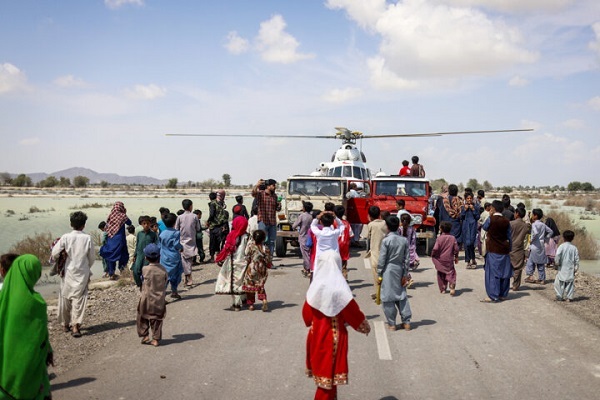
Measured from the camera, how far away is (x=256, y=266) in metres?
9.15

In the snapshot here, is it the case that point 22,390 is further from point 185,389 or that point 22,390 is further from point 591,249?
point 591,249

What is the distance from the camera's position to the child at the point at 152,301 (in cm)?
719

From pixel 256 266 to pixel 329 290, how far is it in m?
4.58

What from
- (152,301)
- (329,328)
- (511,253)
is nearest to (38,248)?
(152,301)

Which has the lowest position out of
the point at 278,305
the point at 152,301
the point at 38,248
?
the point at 38,248

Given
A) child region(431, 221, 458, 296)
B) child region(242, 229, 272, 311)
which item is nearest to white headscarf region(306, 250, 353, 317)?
child region(242, 229, 272, 311)

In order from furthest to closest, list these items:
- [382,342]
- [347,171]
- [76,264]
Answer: [347,171] → [76,264] → [382,342]

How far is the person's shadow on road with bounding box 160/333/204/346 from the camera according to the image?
297 inches

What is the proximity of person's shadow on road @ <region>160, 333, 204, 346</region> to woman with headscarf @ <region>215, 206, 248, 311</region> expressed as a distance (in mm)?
1326

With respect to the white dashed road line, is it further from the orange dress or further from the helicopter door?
the helicopter door

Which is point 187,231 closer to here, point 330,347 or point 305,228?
point 305,228

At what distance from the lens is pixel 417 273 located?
1320cm

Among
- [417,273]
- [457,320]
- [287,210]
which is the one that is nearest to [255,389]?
[457,320]

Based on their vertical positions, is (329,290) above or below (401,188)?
below
